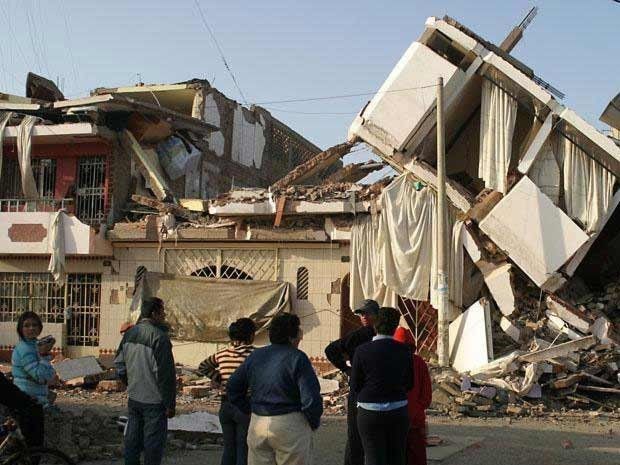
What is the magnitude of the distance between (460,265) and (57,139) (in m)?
9.46

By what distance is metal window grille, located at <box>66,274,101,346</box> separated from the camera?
695 inches

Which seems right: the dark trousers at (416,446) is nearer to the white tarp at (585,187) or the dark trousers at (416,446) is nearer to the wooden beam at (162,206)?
the white tarp at (585,187)

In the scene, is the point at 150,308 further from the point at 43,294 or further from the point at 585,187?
the point at 43,294

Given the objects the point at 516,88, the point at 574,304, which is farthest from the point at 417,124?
the point at 574,304

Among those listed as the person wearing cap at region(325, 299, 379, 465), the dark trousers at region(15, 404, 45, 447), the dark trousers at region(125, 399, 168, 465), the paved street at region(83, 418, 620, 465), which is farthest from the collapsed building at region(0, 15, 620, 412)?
the dark trousers at region(15, 404, 45, 447)

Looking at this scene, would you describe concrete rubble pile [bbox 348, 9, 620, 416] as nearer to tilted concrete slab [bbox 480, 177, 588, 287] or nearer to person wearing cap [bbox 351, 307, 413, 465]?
tilted concrete slab [bbox 480, 177, 588, 287]

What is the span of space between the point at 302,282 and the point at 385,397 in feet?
35.6

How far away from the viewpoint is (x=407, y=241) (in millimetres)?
15258

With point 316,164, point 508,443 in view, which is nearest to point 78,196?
point 316,164

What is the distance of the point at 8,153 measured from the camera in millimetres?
18641

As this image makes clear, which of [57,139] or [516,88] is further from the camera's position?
[57,139]

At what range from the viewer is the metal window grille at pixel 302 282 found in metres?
16.2

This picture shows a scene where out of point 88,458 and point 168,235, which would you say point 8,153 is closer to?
point 168,235

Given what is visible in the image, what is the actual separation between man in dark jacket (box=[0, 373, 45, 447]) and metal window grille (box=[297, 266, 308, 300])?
10287 mm
